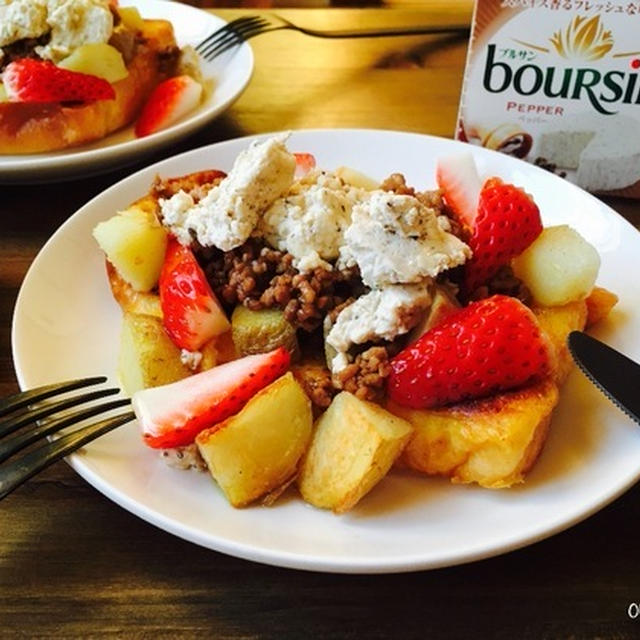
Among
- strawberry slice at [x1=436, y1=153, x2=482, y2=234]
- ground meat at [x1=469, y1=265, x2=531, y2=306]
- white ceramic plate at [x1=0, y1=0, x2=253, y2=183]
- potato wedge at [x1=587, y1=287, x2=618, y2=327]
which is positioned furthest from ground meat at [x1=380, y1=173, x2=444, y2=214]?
white ceramic plate at [x1=0, y1=0, x2=253, y2=183]

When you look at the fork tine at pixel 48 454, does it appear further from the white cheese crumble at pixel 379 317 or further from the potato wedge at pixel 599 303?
the potato wedge at pixel 599 303

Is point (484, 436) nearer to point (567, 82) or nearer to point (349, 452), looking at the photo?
point (349, 452)

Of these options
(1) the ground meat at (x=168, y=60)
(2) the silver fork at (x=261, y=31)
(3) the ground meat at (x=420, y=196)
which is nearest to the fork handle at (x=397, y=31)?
(2) the silver fork at (x=261, y=31)

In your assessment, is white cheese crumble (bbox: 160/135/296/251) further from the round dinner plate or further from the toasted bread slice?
the toasted bread slice

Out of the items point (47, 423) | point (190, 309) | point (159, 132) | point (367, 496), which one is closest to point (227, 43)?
point (159, 132)

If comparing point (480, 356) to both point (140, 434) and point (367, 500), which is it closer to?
point (367, 500)
